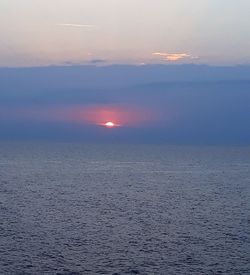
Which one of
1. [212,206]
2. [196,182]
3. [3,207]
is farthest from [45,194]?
[196,182]

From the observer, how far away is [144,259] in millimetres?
37312

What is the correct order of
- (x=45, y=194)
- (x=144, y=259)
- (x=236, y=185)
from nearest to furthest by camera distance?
(x=144, y=259) < (x=45, y=194) < (x=236, y=185)

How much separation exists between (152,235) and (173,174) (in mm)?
68457

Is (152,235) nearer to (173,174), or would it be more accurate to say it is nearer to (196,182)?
(196,182)

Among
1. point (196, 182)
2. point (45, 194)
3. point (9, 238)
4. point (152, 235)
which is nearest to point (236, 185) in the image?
point (196, 182)

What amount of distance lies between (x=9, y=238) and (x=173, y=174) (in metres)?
72.1

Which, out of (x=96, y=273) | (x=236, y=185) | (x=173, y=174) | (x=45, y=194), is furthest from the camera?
(x=173, y=174)

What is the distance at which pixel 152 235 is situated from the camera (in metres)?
45.2

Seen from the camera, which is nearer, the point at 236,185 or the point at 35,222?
the point at 35,222

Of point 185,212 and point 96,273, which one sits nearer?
point 96,273

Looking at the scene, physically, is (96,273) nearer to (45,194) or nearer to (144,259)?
(144,259)

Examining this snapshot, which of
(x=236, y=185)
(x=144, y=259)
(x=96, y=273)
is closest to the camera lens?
(x=96, y=273)

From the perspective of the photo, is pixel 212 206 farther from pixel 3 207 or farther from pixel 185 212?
pixel 3 207

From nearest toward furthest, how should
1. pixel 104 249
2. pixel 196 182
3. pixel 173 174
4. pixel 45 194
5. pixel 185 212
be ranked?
pixel 104 249, pixel 185 212, pixel 45 194, pixel 196 182, pixel 173 174
